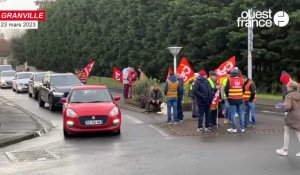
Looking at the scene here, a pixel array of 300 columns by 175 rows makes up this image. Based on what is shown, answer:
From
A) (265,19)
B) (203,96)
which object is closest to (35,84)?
(265,19)

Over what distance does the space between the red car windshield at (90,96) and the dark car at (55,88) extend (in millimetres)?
7004

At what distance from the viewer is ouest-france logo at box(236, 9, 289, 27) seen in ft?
98.4

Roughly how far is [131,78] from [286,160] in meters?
16.7

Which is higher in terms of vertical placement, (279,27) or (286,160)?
(279,27)

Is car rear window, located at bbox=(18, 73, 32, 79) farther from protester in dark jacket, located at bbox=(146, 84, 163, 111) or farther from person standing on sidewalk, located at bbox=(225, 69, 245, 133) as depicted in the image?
person standing on sidewalk, located at bbox=(225, 69, 245, 133)

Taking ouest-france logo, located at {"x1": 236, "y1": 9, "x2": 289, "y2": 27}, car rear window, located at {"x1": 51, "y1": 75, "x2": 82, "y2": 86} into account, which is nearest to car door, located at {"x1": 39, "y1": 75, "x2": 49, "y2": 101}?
car rear window, located at {"x1": 51, "y1": 75, "x2": 82, "y2": 86}

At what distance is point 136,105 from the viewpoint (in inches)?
961

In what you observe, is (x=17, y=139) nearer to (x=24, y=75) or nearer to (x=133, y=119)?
(x=133, y=119)

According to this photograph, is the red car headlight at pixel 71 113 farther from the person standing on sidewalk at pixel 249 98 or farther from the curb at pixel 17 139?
the person standing on sidewalk at pixel 249 98

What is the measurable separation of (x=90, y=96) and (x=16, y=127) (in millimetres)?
2763

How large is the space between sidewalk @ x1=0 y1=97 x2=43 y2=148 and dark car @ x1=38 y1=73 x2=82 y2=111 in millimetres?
1550

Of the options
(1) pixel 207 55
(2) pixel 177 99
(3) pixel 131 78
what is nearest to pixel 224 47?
(1) pixel 207 55

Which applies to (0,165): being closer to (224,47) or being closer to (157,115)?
(157,115)

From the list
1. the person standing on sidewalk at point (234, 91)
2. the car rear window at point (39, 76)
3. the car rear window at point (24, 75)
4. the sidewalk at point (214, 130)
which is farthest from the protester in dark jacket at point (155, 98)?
the car rear window at point (24, 75)
